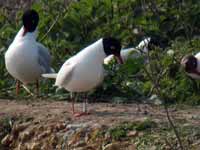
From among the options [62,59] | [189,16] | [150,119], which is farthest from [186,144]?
[189,16]

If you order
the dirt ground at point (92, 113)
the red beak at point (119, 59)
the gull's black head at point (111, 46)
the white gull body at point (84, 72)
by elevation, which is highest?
the gull's black head at point (111, 46)

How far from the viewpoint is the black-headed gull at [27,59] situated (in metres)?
11.4

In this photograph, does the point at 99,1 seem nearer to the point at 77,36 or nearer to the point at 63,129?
the point at 77,36

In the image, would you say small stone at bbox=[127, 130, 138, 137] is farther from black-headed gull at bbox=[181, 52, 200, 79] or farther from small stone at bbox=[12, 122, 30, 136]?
black-headed gull at bbox=[181, 52, 200, 79]

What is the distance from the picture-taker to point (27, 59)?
1148 centimetres

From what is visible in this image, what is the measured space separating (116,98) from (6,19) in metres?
4.22

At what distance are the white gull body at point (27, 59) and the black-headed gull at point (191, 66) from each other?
1818 mm

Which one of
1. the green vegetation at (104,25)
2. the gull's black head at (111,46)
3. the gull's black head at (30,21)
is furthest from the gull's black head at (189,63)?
the gull's black head at (30,21)

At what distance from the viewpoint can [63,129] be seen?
936 centimetres

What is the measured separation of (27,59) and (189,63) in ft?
6.84

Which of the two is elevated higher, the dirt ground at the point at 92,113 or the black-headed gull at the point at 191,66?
the black-headed gull at the point at 191,66

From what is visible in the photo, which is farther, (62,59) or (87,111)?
(62,59)

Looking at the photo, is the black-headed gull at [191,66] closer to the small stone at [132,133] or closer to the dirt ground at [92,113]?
the dirt ground at [92,113]

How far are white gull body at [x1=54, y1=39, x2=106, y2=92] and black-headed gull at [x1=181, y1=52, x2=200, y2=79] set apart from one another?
4.89 ft
